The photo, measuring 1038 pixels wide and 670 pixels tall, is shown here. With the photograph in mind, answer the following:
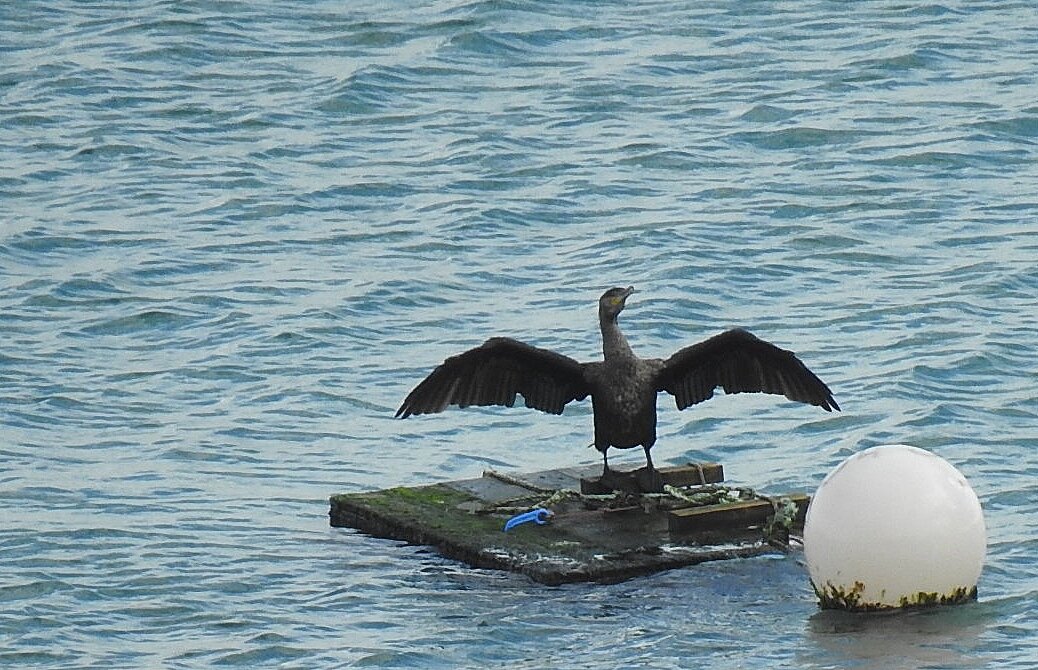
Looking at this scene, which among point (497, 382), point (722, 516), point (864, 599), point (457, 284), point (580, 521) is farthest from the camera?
point (457, 284)

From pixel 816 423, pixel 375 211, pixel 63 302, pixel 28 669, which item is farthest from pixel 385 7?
pixel 28 669

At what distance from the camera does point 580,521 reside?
10727mm

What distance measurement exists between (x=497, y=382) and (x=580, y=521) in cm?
85

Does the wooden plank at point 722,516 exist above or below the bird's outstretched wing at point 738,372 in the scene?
below

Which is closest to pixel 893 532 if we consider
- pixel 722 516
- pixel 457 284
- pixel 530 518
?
pixel 722 516

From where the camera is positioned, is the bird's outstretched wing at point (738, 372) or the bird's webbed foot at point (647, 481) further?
the bird's webbed foot at point (647, 481)

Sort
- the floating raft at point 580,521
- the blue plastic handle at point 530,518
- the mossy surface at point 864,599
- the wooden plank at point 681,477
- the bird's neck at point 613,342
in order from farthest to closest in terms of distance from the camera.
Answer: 1. the wooden plank at point 681,477
2. the bird's neck at point 613,342
3. the blue plastic handle at point 530,518
4. the floating raft at point 580,521
5. the mossy surface at point 864,599

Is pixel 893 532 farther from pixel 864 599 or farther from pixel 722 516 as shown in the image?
pixel 722 516

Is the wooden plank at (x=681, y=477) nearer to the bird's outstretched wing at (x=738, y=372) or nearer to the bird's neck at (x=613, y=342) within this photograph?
the bird's outstretched wing at (x=738, y=372)

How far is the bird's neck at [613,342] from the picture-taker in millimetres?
10805

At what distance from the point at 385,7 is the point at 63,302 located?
920cm

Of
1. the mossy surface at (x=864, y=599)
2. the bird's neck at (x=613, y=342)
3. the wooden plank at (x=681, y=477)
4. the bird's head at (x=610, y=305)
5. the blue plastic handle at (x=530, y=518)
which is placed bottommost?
the mossy surface at (x=864, y=599)

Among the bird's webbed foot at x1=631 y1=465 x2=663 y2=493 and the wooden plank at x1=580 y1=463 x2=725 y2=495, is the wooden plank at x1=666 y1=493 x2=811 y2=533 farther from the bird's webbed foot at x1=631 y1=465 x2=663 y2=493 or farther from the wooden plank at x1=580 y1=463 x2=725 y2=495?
the wooden plank at x1=580 y1=463 x2=725 y2=495

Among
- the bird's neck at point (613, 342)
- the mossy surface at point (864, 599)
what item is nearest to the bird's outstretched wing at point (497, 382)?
the bird's neck at point (613, 342)
